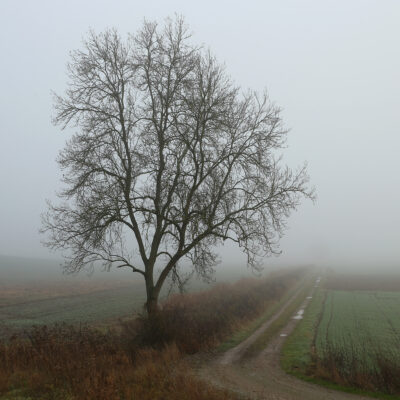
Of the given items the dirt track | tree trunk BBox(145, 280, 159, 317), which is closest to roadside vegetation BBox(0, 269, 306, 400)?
tree trunk BBox(145, 280, 159, 317)

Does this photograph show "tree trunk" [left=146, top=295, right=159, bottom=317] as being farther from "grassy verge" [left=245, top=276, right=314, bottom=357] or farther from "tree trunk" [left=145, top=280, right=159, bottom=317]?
"grassy verge" [left=245, top=276, right=314, bottom=357]

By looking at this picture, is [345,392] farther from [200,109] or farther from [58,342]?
[200,109]

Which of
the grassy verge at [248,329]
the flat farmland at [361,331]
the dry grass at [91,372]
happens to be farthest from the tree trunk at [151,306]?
the flat farmland at [361,331]

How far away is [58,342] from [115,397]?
607 cm

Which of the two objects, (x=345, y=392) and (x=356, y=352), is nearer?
(x=345, y=392)

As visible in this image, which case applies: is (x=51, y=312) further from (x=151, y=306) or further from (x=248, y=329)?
(x=248, y=329)

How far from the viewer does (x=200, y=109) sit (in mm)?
17906

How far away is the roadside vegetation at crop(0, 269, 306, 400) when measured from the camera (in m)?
9.02

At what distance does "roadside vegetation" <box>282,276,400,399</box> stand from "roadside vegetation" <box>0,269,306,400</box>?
427 centimetres

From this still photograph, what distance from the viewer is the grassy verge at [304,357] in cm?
1107

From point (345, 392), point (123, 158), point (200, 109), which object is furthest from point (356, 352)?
point (123, 158)

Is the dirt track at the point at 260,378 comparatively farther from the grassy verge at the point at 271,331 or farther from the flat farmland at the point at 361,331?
the flat farmland at the point at 361,331

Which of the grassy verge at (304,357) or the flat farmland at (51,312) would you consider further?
the flat farmland at (51,312)

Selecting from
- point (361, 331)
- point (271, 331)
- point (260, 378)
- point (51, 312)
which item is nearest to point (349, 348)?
point (361, 331)
